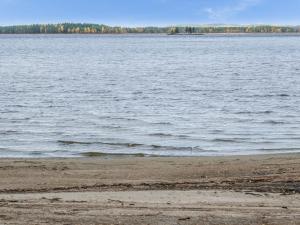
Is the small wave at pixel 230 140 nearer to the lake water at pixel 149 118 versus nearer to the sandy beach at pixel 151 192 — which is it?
the lake water at pixel 149 118

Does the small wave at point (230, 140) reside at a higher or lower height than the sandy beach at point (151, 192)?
lower

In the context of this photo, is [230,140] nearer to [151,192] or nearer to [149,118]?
[149,118]

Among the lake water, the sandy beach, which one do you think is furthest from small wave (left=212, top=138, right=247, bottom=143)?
the sandy beach

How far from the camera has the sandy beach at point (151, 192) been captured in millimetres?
9398

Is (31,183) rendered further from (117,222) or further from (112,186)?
(117,222)

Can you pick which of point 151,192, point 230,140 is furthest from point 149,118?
point 151,192

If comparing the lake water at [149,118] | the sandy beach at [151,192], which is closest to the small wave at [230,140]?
the lake water at [149,118]

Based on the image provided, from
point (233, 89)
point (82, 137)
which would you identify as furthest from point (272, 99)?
point (82, 137)

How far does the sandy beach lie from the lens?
9398mm

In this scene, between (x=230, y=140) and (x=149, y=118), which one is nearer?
(x=230, y=140)

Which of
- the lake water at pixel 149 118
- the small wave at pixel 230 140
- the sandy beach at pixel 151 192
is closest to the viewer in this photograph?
the sandy beach at pixel 151 192

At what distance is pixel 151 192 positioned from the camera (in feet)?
37.2

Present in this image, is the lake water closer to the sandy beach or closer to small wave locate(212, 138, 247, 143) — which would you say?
small wave locate(212, 138, 247, 143)

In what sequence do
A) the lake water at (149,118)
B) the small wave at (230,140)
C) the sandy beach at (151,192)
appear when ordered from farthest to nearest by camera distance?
the small wave at (230,140) < the lake water at (149,118) < the sandy beach at (151,192)
